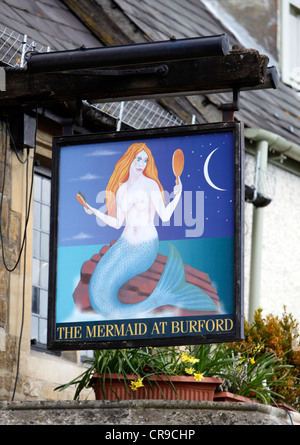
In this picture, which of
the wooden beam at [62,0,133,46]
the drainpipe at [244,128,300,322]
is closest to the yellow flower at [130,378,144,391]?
the drainpipe at [244,128,300,322]

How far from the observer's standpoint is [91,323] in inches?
282

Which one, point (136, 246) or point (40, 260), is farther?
point (40, 260)

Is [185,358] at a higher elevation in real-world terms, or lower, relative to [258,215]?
lower

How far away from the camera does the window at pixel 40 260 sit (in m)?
9.09

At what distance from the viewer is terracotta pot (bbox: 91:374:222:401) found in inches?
285

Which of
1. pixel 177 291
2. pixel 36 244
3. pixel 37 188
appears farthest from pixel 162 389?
pixel 37 188

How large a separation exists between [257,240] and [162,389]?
4559 millimetres

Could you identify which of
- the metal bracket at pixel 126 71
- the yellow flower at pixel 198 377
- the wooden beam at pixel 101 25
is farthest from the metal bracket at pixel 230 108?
the wooden beam at pixel 101 25

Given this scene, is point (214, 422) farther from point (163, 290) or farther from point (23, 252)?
point (23, 252)

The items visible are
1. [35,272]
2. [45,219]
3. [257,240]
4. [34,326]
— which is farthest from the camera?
[257,240]

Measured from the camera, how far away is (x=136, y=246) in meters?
7.29

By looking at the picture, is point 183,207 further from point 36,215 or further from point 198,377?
point 36,215
